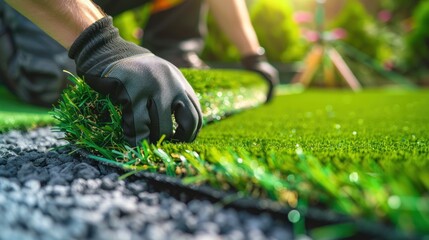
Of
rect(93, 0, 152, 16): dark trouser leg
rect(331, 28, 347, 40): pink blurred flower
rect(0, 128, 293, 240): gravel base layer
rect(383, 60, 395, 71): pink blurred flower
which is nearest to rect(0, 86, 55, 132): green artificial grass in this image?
rect(0, 128, 293, 240): gravel base layer

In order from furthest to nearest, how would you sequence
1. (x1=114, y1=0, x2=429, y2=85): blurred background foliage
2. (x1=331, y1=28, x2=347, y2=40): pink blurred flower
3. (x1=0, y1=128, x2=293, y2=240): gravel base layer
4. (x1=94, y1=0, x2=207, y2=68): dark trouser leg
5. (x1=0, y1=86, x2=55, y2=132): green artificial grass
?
(x1=331, y1=28, x2=347, y2=40): pink blurred flower → (x1=114, y1=0, x2=429, y2=85): blurred background foliage → (x1=94, y1=0, x2=207, y2=68): dark trouser leg → (x1=0, y1=86, x2=55, y2=132): green artificial grass → (x1=0, y1=128, x2=293, y2=240): gravel base layer

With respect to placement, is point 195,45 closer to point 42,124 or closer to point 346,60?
point 42,124

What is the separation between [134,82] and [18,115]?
1.81 metres

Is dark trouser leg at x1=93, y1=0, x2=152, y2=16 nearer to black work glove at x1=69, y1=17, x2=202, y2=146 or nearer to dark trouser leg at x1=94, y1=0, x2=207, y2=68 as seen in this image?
dark trouser leg at x1=94, y1=0, x2=207, y2=68

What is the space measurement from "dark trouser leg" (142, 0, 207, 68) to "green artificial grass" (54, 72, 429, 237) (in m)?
1.94

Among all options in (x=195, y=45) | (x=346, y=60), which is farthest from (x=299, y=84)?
(x=195, y=45)

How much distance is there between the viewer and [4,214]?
2.93ft

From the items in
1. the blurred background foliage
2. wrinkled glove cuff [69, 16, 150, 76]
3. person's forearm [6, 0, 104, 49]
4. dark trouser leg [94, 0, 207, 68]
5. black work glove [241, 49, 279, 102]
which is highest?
person's forearm [6, 0, 104, 49]

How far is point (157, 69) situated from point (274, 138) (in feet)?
1.88

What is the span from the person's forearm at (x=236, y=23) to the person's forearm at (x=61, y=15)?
82.9 inches

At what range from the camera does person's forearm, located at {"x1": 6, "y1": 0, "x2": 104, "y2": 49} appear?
145 cm

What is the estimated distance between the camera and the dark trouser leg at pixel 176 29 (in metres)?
3.92

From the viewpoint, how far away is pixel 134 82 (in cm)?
137

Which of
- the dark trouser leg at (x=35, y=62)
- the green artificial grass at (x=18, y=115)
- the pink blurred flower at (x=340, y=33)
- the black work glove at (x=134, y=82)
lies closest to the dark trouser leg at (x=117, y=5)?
the dark trouser leg at (x=35, y=62)
